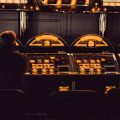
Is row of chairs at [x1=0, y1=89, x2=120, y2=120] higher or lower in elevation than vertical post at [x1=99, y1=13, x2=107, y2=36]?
lower

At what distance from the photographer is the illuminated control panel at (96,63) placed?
21.7ft

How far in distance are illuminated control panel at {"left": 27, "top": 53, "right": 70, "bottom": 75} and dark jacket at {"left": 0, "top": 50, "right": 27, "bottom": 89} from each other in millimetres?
1219

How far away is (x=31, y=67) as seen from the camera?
6543mm

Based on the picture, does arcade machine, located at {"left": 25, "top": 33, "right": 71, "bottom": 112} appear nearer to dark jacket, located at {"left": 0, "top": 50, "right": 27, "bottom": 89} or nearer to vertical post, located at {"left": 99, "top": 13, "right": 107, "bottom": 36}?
dark jacket, located at {"left": 0, "top": 50, "right": 27, "bottom": 89}

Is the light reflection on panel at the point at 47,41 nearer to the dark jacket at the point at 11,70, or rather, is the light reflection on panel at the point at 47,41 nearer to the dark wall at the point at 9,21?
the dark wall at the point at 9,21

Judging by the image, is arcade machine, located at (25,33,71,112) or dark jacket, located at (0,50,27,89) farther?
arcade machine, located at (25,33,71,112)

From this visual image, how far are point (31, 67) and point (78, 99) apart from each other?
240cm

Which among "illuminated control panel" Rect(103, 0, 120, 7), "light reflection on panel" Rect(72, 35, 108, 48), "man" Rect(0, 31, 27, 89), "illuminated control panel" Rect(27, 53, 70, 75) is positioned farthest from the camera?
"light reflection on panel" Rect(72, 35, 108, 48)

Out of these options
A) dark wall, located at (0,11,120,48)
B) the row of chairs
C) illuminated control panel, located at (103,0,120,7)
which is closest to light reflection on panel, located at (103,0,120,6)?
illuminated control panel, located at (103,0,120,7)

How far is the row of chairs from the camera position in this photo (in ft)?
14.0

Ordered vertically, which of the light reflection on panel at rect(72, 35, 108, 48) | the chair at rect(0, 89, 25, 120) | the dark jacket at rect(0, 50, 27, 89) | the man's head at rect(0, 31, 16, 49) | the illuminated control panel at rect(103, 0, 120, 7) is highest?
the illuminated control panel at rect(103, 0, 120, 7)

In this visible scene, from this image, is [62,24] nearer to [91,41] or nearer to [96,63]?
[91,41]

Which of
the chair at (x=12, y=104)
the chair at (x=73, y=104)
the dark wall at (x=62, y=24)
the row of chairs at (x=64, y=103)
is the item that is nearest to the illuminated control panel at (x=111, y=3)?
the dark wall at (x=62, y=24)

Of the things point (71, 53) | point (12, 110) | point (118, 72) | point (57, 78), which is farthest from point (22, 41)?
point (12, 110)
